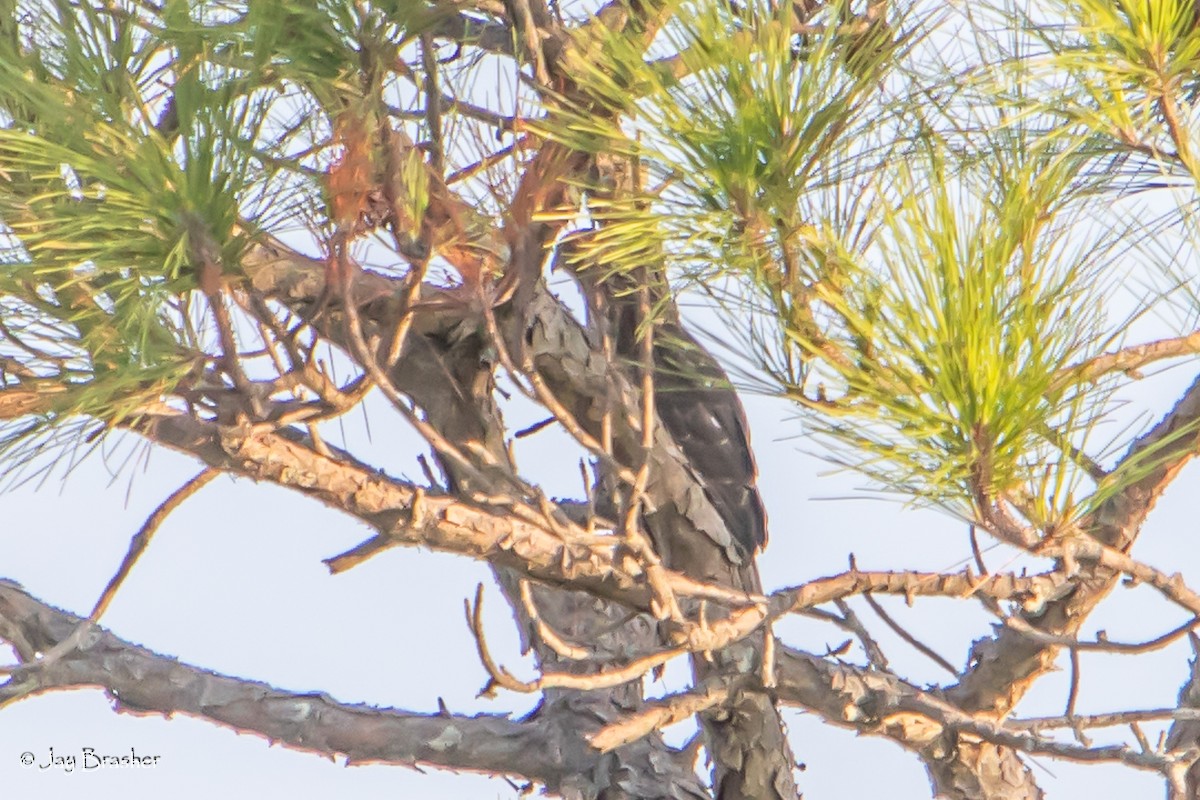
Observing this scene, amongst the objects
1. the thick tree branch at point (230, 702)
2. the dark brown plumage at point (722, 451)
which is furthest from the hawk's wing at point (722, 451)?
the thick tree branch at point (230, 702)

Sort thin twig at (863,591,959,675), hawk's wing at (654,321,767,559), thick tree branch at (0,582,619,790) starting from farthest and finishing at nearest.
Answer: hawk's wing at (654,321,767,559), thick tree branch at (0,582,619,790), thin twig at (863,591,959,675)

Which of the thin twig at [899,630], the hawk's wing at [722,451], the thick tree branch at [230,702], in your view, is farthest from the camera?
the hawk's wing at [722,451]

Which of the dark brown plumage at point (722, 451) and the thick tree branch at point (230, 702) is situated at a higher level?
the dark brown plumage at point (722, 451)

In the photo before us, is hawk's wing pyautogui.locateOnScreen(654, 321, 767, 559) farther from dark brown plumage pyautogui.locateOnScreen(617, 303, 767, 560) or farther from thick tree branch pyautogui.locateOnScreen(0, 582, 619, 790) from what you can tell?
thick tree branch pyautogui.locateOnScreen(0, 582, 619, 790)

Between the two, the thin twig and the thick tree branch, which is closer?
the thin twig

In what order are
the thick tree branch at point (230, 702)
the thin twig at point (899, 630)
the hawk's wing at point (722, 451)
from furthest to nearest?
the hawk's wing at point (722, 451)
the thick tree branch at point (230, 702)
the thin twig at point (899, 630)

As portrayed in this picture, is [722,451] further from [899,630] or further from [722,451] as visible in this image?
[899,630]

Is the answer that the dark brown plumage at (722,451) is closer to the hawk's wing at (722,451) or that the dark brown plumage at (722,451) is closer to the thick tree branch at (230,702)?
the hawk's wing at (722,451)

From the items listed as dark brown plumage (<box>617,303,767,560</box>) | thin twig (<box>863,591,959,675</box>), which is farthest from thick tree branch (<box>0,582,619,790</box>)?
thin twig (<box>863,591,959,675</box>)

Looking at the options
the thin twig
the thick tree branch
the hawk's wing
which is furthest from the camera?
the hawk's wing

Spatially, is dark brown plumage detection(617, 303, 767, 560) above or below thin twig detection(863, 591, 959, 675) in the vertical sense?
above

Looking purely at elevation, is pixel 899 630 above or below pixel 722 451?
below

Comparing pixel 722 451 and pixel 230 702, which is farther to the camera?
pixel 722 451

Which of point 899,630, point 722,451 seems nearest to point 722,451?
point 722,451
